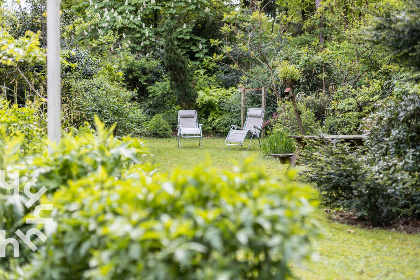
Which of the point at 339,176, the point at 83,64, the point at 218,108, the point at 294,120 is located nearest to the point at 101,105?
the point at 83,64

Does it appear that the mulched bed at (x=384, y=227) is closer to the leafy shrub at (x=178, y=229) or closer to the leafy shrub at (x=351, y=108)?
the leafy shrub at (x=178, y=229)

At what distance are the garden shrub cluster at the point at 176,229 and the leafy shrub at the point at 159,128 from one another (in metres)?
10.5

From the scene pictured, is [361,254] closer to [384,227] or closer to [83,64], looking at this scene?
[384,227]

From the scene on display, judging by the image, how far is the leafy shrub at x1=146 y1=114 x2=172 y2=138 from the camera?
40.4ft

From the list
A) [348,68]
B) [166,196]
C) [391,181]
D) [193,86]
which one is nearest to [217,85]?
[193,86]

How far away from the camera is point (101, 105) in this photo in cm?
736

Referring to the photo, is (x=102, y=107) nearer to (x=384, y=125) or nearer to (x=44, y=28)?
(x=44, y=28)

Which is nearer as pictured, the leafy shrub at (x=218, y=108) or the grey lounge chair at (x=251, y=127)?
the grey lounge chair at (x=251, y=127)

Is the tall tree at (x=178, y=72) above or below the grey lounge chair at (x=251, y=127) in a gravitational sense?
above

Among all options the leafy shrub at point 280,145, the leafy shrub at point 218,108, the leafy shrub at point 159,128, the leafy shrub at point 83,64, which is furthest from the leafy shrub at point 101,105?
the leafy shrub at point 218,108

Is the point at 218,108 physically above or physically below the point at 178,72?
below

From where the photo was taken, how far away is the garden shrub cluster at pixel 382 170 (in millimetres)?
3865

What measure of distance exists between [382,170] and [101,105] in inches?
206

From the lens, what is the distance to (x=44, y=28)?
353 inches
